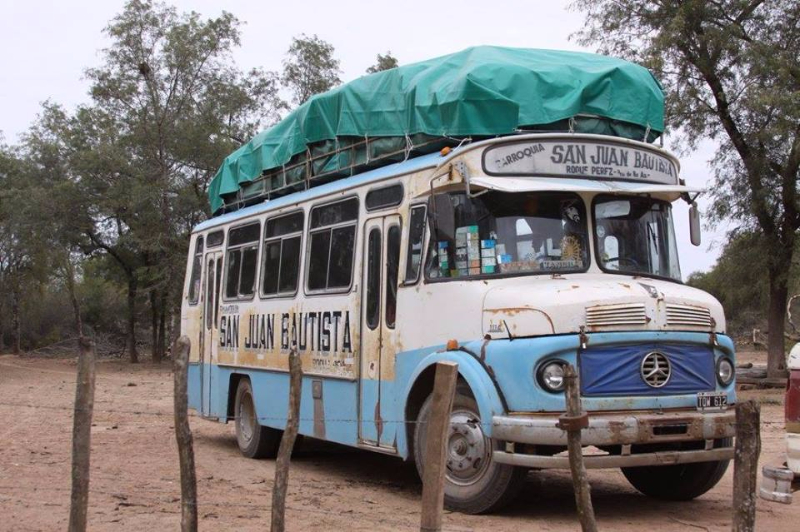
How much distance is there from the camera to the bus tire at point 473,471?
7148mm

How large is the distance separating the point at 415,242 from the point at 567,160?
1.52 meters

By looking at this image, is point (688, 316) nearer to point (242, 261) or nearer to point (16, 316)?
point (242, 261)

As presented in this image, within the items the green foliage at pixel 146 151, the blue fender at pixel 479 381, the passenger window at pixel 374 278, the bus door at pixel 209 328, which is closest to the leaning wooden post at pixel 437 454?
the blue fender at pixel 479 381

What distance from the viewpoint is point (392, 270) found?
864cm

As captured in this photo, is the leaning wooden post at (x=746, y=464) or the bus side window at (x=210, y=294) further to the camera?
the bus side window at (x=210, y=294)

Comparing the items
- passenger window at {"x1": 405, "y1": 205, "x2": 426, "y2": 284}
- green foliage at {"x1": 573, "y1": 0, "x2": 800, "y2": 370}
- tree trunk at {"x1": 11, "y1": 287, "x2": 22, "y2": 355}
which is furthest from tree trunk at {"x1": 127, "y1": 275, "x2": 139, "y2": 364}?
passenger window at {"x1": 405, "y1": 205, "x2": 426, "y2": 284}

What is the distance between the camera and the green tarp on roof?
312 inches

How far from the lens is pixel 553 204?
768 centimetres

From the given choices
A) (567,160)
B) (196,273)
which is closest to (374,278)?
(567,160)

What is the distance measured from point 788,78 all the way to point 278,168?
14183 millimetres

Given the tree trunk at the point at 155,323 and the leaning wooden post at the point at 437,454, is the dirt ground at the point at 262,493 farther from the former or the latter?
the tree trunk at the point at 155,323

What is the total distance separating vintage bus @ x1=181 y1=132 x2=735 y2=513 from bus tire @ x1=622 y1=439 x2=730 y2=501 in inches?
0.6

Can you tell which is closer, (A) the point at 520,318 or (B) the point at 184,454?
(B) the point at 184,454

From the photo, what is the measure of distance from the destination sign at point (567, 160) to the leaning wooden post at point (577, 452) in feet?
9.05
